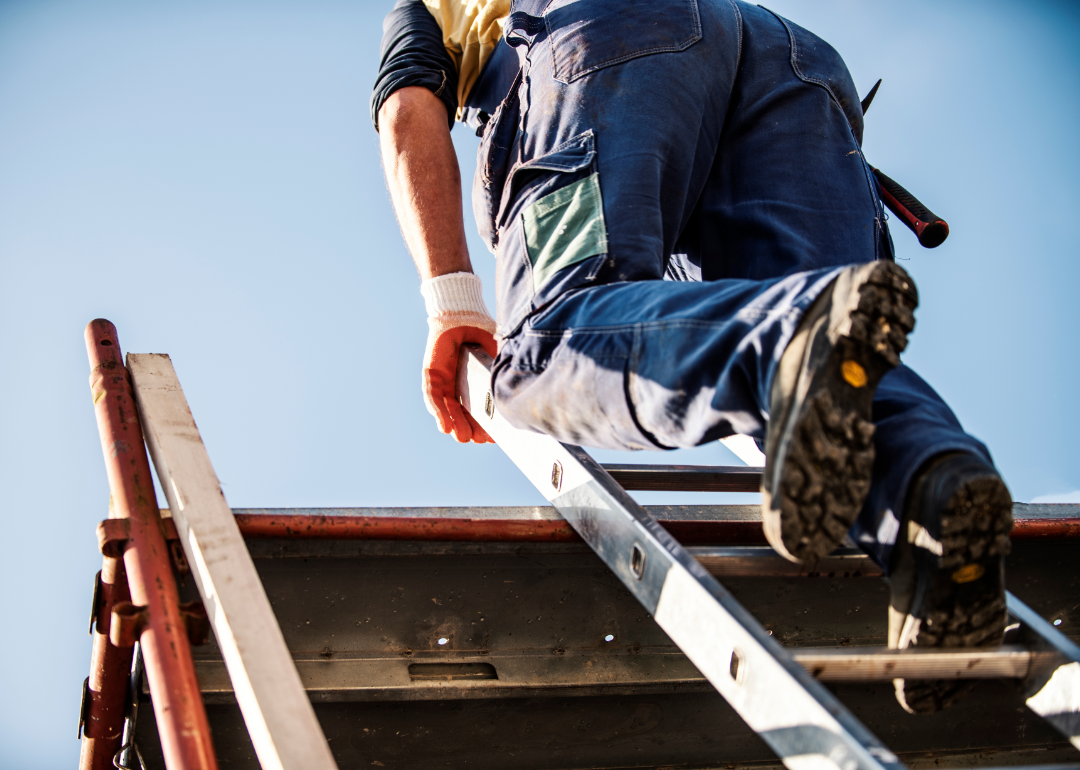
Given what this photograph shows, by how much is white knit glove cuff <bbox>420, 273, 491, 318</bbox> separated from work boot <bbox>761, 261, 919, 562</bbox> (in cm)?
114

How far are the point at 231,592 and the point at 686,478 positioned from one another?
1.05m

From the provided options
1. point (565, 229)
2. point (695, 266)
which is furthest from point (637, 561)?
point (695, 266)

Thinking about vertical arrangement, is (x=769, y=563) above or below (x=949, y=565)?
below

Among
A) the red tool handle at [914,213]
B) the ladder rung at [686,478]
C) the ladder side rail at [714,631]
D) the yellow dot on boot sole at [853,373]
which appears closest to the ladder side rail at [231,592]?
the ladder side rail at [714,631]

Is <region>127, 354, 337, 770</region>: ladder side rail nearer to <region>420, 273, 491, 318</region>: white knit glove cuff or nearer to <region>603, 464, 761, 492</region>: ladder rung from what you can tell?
<region>420, 273, 491, 318</region>: white knit glove cuff

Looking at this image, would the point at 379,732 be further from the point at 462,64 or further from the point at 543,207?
the point at 462,64

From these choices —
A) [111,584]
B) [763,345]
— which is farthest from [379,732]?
[763,345]

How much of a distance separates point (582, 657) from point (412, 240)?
105cm

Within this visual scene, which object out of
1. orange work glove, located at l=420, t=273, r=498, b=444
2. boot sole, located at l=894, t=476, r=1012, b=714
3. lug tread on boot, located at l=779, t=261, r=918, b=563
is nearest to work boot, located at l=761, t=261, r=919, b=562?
lug tread on boot, located at l=779, t=261, r=918, b=563

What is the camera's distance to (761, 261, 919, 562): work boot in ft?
2.84

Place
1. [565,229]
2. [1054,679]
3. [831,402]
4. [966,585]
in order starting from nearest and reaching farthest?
[831,402] → [966,585] → [1054,679] → [565,229]

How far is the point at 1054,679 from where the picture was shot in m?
1.11

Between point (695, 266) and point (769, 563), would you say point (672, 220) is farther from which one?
point (769, 563)

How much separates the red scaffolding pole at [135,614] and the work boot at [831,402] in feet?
2.31
